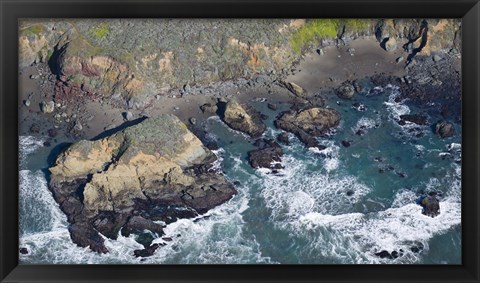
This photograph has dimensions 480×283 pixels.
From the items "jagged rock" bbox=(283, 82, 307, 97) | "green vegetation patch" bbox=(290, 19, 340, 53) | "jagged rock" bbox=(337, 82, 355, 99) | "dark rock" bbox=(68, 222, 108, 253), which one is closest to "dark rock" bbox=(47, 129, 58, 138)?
"dark rock" bbox=(68, 222, 108, 253)

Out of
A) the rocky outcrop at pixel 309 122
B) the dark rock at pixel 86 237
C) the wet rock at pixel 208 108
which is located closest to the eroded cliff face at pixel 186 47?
the wet rock at pixel 208 108

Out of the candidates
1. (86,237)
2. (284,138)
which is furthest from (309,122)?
→ (86,237)

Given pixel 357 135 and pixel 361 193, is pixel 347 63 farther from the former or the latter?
pixel 361 193

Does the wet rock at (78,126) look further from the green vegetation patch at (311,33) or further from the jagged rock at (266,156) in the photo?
the green vegetation patch at (311,33)

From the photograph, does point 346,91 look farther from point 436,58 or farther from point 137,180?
point 137,180

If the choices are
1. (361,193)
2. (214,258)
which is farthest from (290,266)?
(361,193)

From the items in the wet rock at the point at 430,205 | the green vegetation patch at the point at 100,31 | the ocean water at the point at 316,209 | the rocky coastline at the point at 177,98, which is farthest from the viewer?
the green vegetation patch at the point at 100,31
